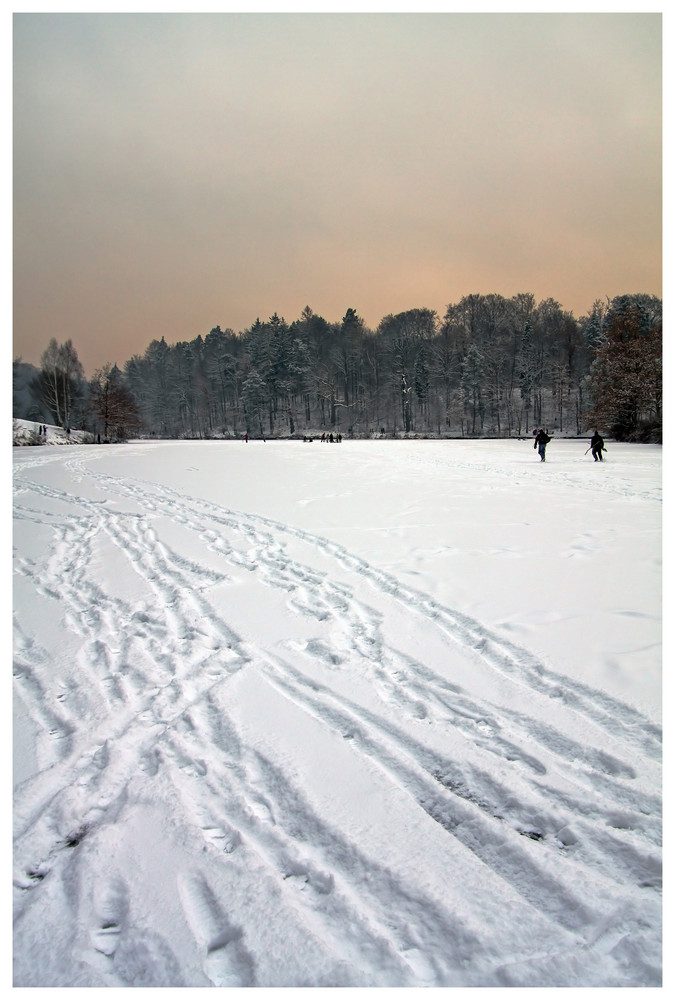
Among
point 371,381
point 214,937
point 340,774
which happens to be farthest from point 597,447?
point 371,381

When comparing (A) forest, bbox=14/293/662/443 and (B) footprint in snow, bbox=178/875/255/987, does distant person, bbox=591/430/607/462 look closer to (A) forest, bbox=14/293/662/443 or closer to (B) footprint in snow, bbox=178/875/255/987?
(B) footprint in snow, bbox=178/875/255/987

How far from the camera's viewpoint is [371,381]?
71.5 meters

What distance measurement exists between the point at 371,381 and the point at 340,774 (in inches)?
2814

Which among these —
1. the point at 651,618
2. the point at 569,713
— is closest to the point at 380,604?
Answer: the point at 569,713

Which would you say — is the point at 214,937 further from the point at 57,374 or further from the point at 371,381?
the point at 371,381

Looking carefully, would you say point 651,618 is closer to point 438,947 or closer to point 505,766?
point 505,766

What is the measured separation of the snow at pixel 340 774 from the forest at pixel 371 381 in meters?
48.6

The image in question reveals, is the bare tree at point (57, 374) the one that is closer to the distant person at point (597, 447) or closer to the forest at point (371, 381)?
the forest at point (371, 381)

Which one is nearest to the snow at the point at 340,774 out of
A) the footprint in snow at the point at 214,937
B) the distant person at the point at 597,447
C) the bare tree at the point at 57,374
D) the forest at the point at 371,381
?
the footprint in snow at the point at 214,937

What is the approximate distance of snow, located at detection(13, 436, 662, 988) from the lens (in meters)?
1.83

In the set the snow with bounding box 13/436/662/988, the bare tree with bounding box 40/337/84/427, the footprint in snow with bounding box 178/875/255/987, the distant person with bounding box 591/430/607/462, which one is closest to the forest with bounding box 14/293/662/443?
the bare tree with bounding box 40/337/84/427

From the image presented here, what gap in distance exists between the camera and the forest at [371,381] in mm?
57344
